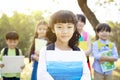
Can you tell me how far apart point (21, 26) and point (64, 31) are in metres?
61.4

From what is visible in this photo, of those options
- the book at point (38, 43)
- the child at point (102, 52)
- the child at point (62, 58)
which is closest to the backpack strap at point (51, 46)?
the child at point (62, 58)

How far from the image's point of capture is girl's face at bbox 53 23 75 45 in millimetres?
3477

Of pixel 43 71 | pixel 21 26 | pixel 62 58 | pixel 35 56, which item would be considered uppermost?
pixel 62 58

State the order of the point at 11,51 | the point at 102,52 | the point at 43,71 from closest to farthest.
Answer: the point at 43,71 → the point at 102,52 → the point at 11,51

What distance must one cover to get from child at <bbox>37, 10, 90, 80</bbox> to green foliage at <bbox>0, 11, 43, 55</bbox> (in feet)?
141

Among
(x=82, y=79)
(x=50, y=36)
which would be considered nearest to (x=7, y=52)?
(x=50, y=36)

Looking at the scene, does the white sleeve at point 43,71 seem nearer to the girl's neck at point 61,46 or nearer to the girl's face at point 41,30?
the girl's neck at point 61,46

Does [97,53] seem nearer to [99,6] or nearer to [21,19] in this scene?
[99,6]

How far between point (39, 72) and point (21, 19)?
213 ft

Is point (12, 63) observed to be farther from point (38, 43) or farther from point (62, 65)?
point (62, 65)

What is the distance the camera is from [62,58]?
11.5 feet

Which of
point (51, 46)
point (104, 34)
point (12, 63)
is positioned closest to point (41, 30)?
point (12, 63)

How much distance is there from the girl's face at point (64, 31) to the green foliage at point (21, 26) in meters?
43.0

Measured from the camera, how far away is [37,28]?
6.16 meters
